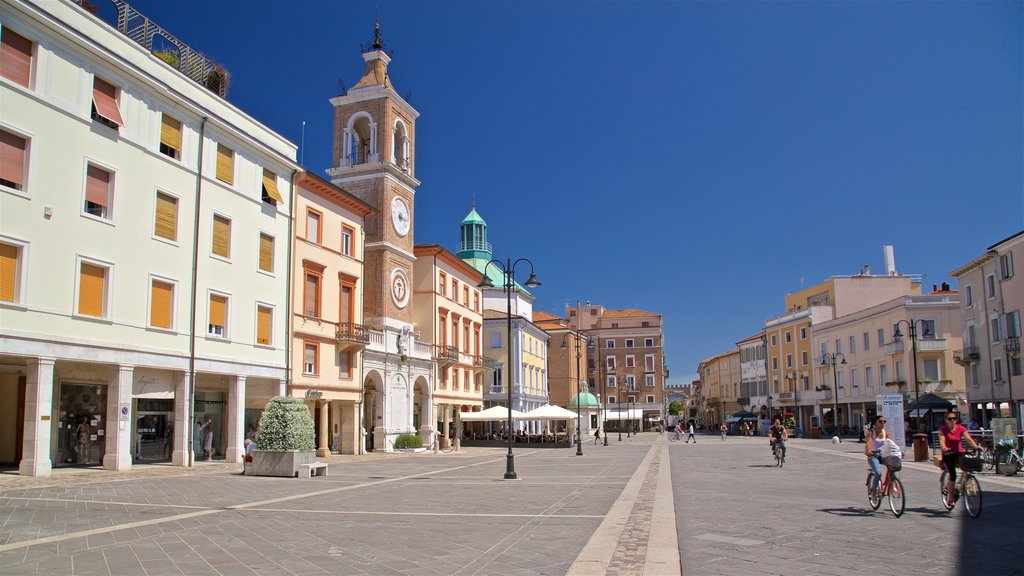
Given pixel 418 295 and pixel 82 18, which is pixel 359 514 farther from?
pixel 418 295

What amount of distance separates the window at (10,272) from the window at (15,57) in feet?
14.0

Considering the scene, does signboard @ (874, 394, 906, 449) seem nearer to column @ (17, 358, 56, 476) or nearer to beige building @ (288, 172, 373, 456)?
beige building @ (288, 172, 373, 456)

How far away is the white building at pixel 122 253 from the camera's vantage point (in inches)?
786

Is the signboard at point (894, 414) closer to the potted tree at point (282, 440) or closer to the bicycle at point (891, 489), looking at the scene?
the bicycle at point (891, 489)

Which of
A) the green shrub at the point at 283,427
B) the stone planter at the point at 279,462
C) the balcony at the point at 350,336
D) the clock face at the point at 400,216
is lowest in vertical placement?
the stone planter at the point at 279,462

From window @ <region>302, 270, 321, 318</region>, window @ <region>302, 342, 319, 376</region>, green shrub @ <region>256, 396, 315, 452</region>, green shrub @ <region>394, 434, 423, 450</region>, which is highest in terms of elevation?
window @ <region>302, 270, 321, 318</region>

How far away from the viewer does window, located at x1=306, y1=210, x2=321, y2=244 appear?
33.7 meters

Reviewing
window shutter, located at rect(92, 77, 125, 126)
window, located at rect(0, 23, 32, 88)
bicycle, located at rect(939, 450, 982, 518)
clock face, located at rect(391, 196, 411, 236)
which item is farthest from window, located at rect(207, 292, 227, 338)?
bicycle, located at rect(939, 450, 982, 518)

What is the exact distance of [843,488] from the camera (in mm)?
18047

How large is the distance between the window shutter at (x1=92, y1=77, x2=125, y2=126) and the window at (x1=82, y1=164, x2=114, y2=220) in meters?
1.56

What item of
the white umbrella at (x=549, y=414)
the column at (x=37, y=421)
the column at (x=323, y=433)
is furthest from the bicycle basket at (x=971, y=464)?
the white umbrella at (x=549, y=414)

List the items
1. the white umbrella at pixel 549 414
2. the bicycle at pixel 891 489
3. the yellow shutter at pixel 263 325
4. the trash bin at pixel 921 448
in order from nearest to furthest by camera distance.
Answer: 1. the bicycle at pixel 891 489
2. the trash bin at pixel 921 448
3. the yellow shutter at pixel 263 325
4. the white umbrella at pixel 549 414

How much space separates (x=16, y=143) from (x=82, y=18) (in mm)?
4503

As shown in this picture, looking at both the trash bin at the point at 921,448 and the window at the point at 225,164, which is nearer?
the window at the point at 225,164
